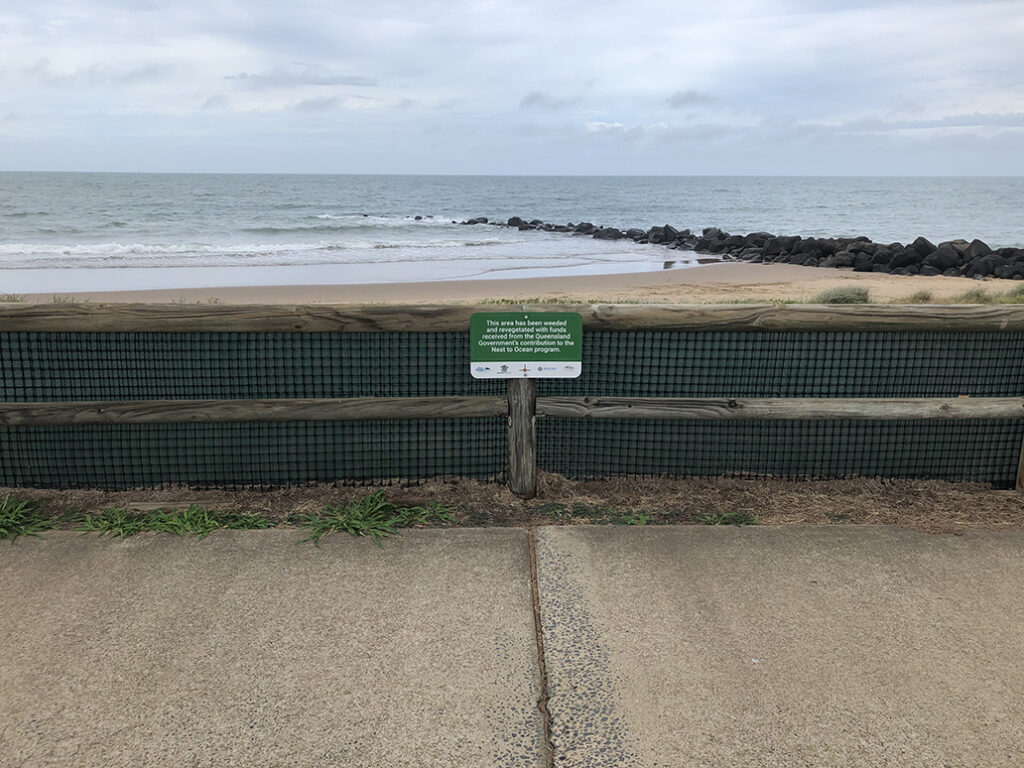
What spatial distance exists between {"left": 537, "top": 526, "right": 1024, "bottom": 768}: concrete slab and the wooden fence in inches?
25.7

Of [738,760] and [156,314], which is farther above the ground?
[156,314]

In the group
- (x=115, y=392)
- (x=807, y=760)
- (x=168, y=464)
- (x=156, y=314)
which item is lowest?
(x=807, y=760)

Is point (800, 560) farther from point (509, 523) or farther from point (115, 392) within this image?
point (115, 392)

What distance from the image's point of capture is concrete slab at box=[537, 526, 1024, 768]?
2.49m

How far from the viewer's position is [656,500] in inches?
172

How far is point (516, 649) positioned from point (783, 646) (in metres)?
1.01

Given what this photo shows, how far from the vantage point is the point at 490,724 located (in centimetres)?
255

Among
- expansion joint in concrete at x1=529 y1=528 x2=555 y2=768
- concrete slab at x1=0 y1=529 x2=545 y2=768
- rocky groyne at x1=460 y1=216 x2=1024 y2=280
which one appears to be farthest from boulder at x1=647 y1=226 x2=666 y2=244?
concrete slab at x1=0 y1=529 x2=545 y2=768

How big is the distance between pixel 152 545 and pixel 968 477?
443 centimetres

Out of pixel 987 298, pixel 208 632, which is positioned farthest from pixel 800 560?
pixel 987 298

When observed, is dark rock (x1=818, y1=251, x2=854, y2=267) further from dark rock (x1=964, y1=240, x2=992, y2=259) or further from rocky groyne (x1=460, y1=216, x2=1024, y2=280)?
dark rock (x1=964, y1=240, x2=992, y2=259)

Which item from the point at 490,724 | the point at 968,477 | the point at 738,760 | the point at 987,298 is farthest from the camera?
the point at 987,298

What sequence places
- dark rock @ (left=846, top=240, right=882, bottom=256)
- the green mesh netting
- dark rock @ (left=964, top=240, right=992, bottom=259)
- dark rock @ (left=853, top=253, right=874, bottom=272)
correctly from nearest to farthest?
the green mesh netting → dark rock @ (left=964, top=240, right=992, bottom=259) → dark rock @ (left=853, top=253, right=874, bottom=272) → dark rock @ (left=846, top=240, right=882, bottom=256)

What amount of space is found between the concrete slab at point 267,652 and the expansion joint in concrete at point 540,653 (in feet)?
0.09
